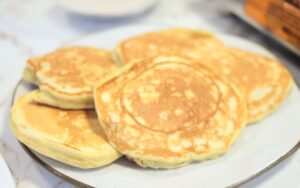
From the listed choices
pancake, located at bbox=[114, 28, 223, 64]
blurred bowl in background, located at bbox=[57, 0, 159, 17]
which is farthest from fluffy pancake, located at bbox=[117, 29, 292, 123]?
blurred bowl in background, located at bbox=[57, 0, 159, 17]

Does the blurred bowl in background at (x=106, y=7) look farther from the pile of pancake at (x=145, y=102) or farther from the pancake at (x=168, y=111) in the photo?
the pancake at (x=168, y=111)

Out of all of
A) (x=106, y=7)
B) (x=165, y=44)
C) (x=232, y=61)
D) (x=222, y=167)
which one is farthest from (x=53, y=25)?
(x=222, y=167)

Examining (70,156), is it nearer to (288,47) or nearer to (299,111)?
(299,111)

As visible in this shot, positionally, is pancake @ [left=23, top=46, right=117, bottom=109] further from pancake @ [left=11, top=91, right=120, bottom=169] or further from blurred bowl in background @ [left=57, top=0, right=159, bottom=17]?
blurred bowl in background @ [left=57, top=0, right=159, bottom=17]

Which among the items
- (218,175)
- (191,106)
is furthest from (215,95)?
(218,175)

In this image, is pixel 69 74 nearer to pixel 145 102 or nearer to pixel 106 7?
pixel 145 102

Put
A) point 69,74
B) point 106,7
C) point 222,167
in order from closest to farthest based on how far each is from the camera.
Result: point 222,167 < point 69,74 < point 106,7
